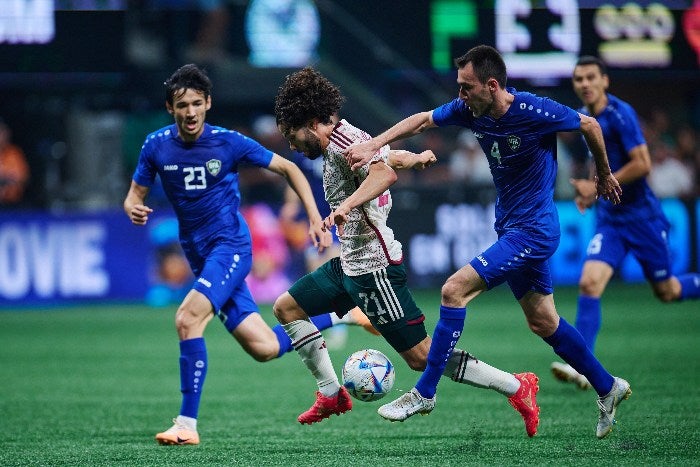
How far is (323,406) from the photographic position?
22.8 feet

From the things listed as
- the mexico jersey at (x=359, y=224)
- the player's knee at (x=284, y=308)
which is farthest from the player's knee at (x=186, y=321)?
the mexico jersey at (x=359, y=224)

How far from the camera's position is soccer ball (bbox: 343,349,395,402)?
6543 mm

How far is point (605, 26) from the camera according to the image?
14883mm

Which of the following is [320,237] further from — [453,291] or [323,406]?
[323,406]

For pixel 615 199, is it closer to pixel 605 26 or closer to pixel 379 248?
pixel 379 248

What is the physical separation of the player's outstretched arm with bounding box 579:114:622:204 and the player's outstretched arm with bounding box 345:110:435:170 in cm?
88

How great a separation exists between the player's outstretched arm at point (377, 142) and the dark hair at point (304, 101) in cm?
32

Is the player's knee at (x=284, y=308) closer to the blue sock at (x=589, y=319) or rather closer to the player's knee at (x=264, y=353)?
the player's knee at (x=264, y=353)

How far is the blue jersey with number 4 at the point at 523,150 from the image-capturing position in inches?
252

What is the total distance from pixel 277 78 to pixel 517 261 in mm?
10885

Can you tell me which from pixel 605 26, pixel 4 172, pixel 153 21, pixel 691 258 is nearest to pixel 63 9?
pixel 153 21

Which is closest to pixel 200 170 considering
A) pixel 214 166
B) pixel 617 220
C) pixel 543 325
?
pixel 214 166

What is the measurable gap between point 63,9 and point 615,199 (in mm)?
10012

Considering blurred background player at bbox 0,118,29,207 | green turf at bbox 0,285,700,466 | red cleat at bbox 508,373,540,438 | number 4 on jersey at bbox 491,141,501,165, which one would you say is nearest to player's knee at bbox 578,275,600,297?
green turf at bbox 0,285,700,466
